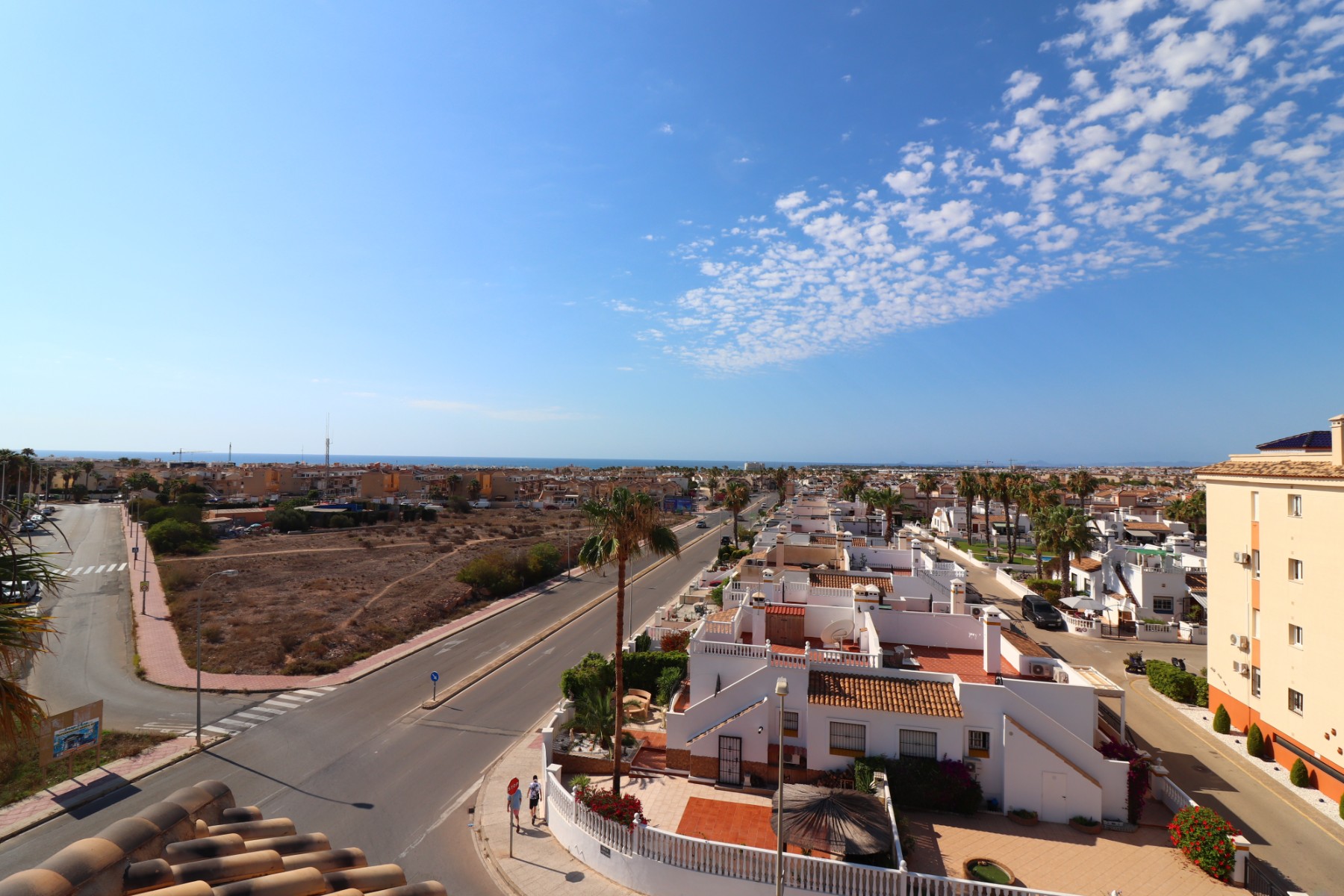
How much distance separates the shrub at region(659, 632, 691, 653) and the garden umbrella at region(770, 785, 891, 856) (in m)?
14.0

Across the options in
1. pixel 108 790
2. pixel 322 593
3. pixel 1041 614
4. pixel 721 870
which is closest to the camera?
pixel 721 870

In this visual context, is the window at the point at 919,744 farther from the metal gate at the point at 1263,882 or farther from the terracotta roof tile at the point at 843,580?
the terracotta roof tile at the point at 843,580

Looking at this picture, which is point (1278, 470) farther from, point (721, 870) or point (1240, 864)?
point (721, 870)

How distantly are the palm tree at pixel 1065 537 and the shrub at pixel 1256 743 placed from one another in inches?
1009

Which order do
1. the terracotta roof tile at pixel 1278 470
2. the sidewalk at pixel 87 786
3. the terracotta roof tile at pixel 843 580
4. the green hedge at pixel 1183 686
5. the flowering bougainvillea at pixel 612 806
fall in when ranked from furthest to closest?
the terracotta roof tile at pixel 843 580, the green hedge at pixel 1183 686, the terracotta roof tile at pixel 1278 470, the sidewalk at pixel 87 786, the flowering bougainvillea at pixel 612 806

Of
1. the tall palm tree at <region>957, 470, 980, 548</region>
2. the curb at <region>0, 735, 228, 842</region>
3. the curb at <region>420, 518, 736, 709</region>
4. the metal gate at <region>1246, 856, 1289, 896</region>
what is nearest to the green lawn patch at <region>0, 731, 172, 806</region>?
the curb at <region>0, 735, 228, 842</region>

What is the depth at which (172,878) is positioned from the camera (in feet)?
17.6

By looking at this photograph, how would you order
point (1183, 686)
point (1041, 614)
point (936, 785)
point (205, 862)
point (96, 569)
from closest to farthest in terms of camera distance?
point (205, 862) < point (936, 785) < point (1183, 686) < point (1041, 614) < point (96, 569)

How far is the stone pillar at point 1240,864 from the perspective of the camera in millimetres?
14273

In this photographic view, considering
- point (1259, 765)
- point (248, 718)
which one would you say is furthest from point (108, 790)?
point (1259, 765)

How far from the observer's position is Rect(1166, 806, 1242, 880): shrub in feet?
47.4

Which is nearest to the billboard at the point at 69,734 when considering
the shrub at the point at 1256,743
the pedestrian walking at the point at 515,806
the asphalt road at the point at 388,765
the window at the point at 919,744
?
the asphalt road at the point at 388,765

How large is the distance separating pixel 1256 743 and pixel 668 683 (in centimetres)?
2085

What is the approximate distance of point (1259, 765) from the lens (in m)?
20.8
